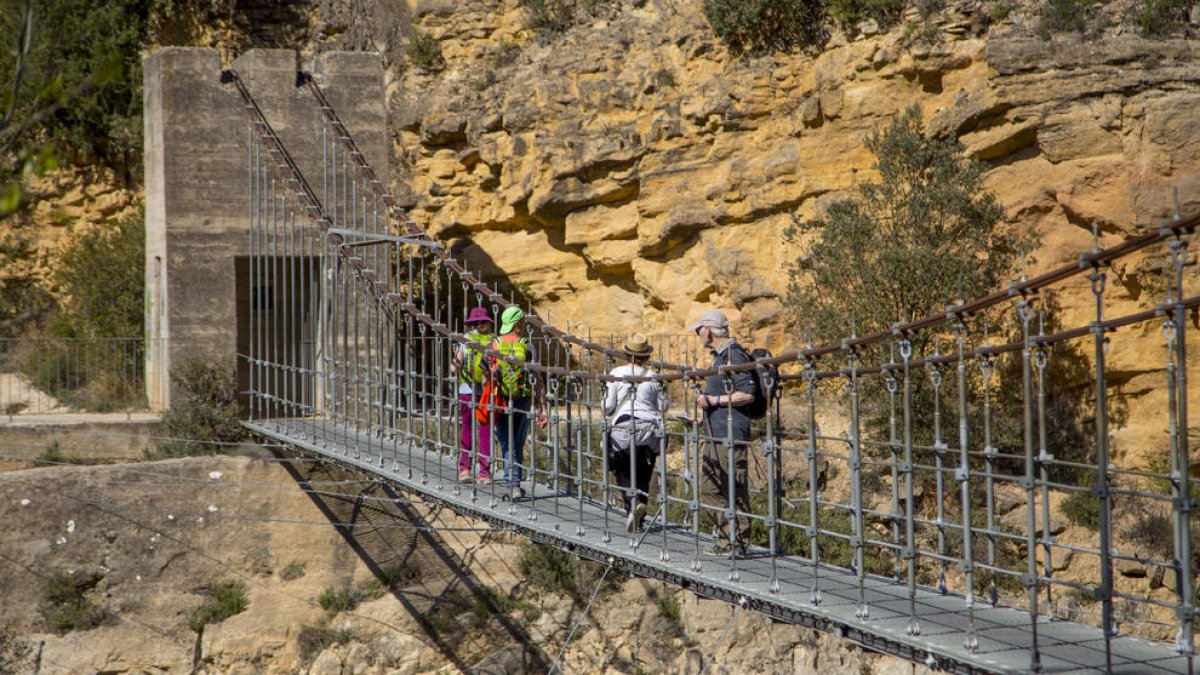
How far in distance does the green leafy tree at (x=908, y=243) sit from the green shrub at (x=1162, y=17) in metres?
1.55

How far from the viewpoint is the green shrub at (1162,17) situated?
8964mm

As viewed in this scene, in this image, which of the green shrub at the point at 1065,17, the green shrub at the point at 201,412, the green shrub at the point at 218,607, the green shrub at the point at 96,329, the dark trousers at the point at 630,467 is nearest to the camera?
the dark trousers at the point at 630,467

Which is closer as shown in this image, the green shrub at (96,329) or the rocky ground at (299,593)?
the rocky ground at (299,593)

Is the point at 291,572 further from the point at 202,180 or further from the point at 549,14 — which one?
the point at 549,14

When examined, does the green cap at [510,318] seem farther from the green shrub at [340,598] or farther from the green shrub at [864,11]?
the green shrub at [864,11]

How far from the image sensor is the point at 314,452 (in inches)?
280

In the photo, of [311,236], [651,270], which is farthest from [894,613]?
[651,270]

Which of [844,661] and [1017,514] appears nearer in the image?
[844,661]

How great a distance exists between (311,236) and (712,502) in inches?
177

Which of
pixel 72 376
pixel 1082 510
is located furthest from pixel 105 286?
pixel 1082 510

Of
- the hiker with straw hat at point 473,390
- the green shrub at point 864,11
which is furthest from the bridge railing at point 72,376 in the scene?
the green shrub at point 864,11

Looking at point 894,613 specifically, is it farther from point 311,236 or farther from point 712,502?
point 311,236

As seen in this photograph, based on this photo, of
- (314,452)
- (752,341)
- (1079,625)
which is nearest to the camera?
(1079,625)

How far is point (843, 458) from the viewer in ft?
14.7
